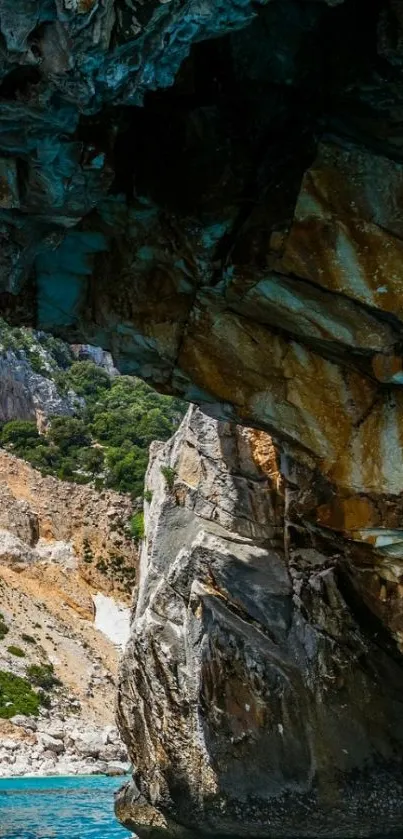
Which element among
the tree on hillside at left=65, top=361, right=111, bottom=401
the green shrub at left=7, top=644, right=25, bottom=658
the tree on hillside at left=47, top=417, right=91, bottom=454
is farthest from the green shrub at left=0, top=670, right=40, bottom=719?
the tree on hillside at left=65, top=361, right=111, bottom=401

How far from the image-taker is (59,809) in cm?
2572

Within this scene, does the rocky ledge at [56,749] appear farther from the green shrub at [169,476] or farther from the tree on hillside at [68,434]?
the tree on hillside at [68,434]

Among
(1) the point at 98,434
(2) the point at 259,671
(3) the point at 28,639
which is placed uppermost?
(1) the point at 98,434

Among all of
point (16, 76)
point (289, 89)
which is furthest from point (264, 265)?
point (16, 76)

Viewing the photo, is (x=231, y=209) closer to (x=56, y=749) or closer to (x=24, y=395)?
(x=56, y=749)

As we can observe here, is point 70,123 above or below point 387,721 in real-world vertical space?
above

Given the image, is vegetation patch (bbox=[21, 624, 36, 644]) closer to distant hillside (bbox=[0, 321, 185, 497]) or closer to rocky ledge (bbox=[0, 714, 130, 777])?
rocky ledge (bbox=[0, 714, 130, 777])

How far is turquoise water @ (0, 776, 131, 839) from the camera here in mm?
21812

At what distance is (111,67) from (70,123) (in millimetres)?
943

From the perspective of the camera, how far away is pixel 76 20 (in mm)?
7547

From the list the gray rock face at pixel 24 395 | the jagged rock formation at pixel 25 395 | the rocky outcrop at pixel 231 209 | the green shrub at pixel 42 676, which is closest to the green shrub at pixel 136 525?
the green shrub at pixel 42 676

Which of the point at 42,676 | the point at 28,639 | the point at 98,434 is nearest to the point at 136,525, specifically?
the point at 28,639

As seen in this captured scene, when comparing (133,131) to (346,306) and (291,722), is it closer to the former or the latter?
(346,306)

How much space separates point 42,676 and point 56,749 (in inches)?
262
